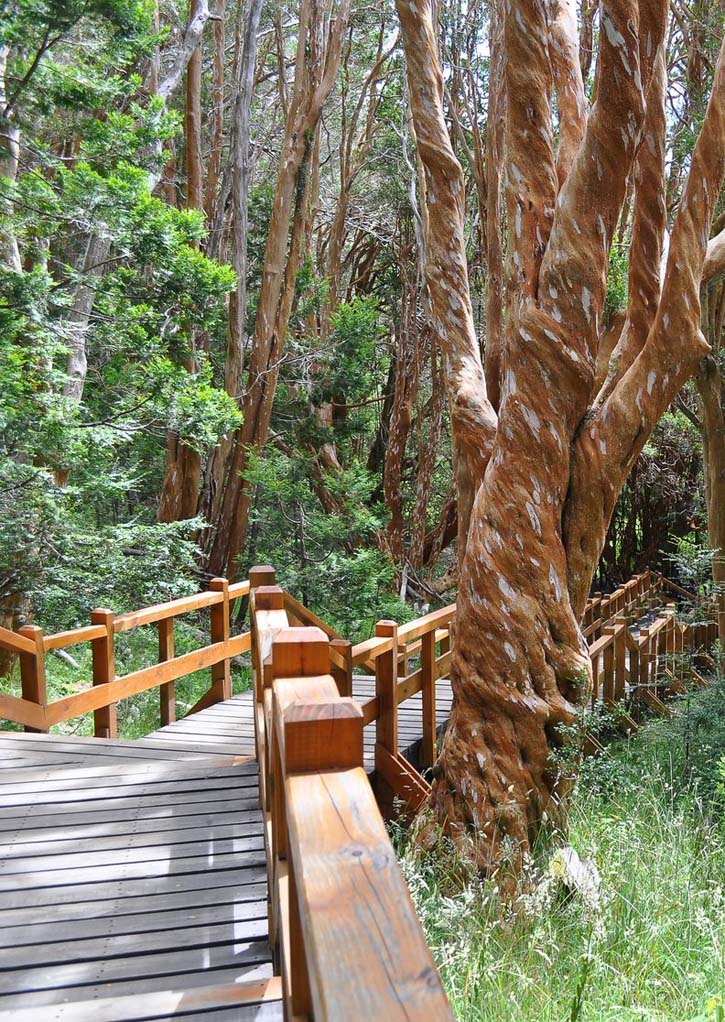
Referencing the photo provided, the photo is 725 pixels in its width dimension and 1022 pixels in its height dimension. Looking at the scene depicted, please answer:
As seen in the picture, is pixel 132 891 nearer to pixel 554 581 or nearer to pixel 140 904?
pixel 140 904

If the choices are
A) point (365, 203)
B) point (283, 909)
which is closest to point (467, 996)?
point (283, 909)

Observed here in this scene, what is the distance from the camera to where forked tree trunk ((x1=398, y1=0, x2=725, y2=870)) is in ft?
14.8

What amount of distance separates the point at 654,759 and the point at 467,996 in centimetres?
353

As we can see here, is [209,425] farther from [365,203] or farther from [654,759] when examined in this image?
[365,203]

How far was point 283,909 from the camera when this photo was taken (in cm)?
184

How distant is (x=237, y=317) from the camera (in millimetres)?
12695

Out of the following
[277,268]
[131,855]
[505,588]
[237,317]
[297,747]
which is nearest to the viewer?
[297,747]

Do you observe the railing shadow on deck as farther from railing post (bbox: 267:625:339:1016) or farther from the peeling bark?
the peeling bark

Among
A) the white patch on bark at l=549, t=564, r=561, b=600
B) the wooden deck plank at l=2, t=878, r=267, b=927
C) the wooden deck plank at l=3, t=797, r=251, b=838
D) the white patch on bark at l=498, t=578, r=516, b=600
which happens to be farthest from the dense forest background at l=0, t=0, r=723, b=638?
the wooden deck plank at l=2, t=878, r=267, b=927

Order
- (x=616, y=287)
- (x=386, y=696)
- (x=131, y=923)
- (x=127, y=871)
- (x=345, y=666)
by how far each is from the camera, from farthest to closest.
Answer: (x=616, y=287)
(x=386, y=696)
(x=345, y=666)
(x=127, y=871)
(x=131, y=923)

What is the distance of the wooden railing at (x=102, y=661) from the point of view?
16.4ft

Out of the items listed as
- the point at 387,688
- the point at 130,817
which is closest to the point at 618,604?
the point at 387,688

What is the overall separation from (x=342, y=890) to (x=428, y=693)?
5.27 metres

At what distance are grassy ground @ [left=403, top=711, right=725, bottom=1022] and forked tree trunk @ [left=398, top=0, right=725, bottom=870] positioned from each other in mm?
419
